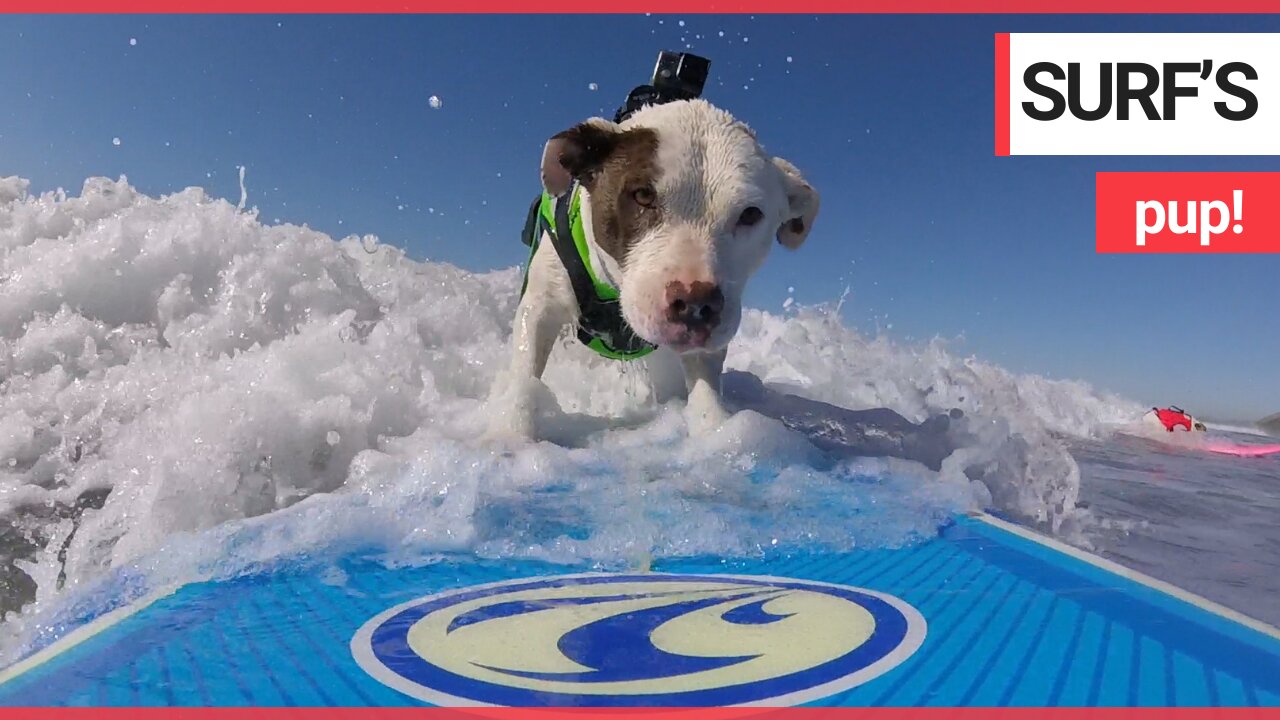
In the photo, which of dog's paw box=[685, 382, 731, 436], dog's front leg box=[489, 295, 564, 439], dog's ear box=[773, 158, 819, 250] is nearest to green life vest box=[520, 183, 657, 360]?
dog's front leg box=[489, 295, 564, 439]

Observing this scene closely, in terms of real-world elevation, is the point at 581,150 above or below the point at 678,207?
above

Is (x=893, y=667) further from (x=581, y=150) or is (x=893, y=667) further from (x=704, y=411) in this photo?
(x=581, y=150)

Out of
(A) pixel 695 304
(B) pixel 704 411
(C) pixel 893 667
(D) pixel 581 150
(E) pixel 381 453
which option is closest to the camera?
(C) pixel 893 667

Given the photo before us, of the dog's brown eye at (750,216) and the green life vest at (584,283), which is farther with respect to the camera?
the green life vest at (584,283)

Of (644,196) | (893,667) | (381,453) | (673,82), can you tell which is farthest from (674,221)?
(893,667)

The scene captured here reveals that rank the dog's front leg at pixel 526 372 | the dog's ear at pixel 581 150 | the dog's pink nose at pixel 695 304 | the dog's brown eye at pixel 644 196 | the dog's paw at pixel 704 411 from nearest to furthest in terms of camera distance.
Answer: the dog's pink nose at pixel 695 304
the dog's brown eye at pixel 644 196
the dog's ear at pixel 581 150
the dog's front leg at pixel 526 372
the dog's paw at pixel 704 411

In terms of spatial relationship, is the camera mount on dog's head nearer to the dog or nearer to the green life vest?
the dog

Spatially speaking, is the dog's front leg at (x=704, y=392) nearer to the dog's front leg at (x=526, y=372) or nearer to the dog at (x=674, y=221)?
the dog at (x=674, y=221)

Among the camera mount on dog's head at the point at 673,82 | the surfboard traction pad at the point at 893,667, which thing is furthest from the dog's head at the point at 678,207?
the surfboard traction pad at the point at 893,667
